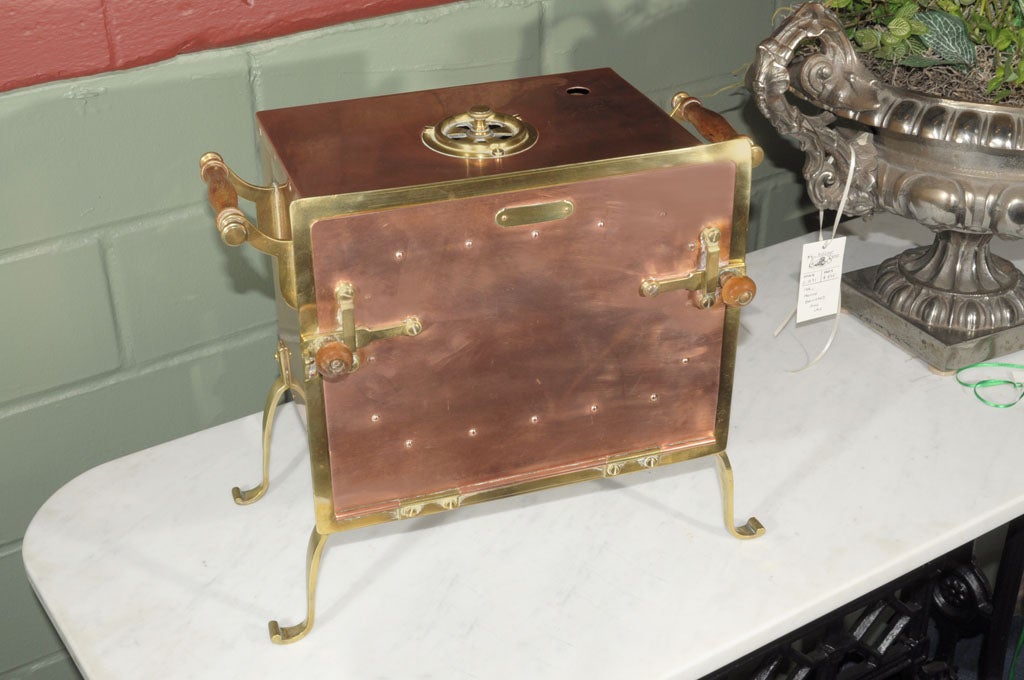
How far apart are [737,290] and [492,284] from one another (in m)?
0.24

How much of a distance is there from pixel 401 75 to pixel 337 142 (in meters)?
0.39

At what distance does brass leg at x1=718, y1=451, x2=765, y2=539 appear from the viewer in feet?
3.96

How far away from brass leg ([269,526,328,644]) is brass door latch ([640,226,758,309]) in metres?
0.40

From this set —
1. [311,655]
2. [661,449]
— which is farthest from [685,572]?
[311,655]

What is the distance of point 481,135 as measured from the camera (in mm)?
1067

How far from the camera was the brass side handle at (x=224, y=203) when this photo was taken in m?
0.98

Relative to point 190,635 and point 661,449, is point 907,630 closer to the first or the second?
point 661,449

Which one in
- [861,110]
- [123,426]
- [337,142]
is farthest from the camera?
[123,426]

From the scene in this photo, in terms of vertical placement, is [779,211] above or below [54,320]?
below

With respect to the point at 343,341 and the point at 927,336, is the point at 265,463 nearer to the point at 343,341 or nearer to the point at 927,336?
the point at 343,341

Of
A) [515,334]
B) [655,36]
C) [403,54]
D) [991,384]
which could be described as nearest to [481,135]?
[515,334]

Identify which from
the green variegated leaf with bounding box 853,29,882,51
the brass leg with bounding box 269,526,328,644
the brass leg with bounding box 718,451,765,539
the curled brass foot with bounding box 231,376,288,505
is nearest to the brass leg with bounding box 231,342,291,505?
the curled brass foot with bounding box 231,376,288,505

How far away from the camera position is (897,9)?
1378 millimetres

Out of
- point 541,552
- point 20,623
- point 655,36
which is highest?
point 655,36
